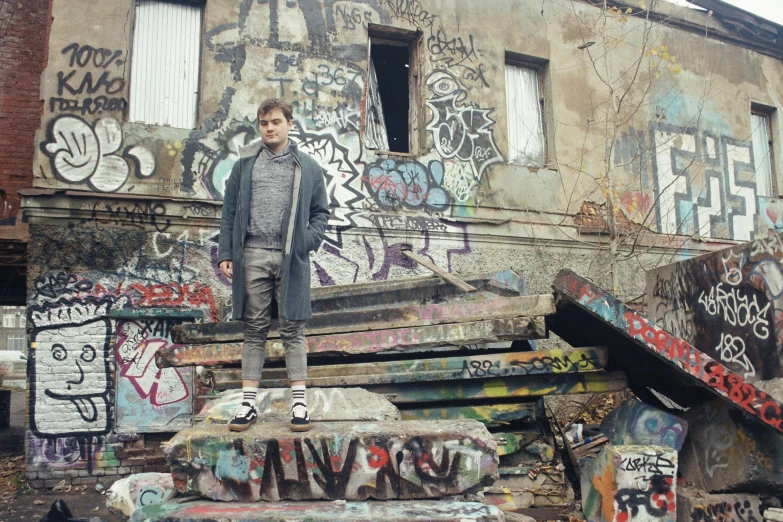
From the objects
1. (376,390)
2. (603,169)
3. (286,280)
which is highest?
(603,169)

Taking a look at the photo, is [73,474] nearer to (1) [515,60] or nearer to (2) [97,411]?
(2) [97,411]

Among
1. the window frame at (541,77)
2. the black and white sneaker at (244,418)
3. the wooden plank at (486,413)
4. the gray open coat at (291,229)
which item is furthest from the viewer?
the window frame at (541,77)

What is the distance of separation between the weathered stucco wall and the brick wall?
85cm

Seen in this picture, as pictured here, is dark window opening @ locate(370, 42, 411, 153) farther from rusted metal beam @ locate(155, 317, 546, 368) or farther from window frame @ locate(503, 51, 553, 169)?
→ rusted metal beam @ locate(155, 317, 546, 368)

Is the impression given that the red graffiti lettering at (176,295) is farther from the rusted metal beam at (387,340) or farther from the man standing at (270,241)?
the man standing at (270,241)

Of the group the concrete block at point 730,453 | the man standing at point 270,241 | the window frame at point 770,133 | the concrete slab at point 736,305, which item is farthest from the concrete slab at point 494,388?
the window frame at point 770,133

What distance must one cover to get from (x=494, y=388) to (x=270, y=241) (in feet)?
6.98

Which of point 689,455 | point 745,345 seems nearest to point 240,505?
point 689,455

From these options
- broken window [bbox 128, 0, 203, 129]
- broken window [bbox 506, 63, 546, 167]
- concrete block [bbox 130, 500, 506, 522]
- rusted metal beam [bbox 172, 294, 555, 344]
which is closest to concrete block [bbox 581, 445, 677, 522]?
rusted metal beam [bbox 172, 294, 555, 344]

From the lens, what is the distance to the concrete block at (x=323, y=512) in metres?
2.55

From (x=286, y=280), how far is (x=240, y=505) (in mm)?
1208

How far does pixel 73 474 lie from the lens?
6.64m

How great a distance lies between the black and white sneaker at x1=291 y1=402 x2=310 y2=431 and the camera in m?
2.96

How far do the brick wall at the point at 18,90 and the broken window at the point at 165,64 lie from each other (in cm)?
126
